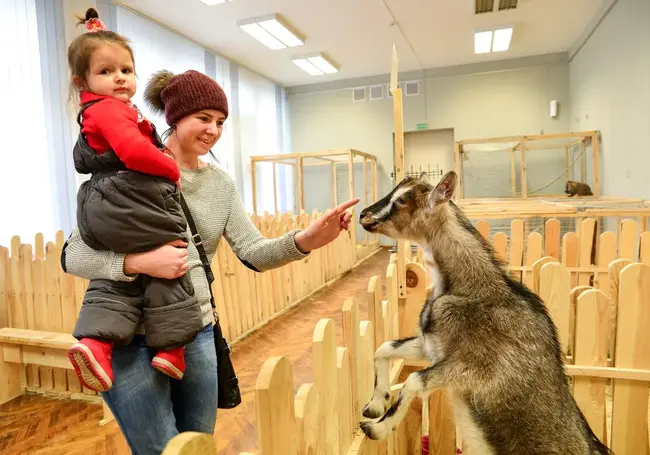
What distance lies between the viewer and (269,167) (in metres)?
10.8

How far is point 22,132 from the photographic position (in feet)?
17.1

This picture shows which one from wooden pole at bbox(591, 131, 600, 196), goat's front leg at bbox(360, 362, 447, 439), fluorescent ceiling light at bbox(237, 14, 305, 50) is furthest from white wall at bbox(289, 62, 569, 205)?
goat's front leg at bbox(360, 362, 447, 439)

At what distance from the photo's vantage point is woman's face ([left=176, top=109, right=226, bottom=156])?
142cm

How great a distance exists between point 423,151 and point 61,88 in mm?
8638

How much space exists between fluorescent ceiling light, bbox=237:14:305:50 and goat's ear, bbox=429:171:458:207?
680 centimetres

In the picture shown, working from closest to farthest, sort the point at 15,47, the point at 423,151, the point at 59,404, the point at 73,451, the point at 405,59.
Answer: the point at 73,451 → the point at 59,404 → the point at 15,47 → the point at 405,59 → the point at 423,151

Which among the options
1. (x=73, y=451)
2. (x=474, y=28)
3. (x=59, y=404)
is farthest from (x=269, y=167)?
(x=73, y=451)

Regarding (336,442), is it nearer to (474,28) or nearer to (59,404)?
(59,404)

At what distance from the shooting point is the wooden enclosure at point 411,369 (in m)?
0.96

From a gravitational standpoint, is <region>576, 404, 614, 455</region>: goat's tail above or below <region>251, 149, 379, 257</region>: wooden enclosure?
below

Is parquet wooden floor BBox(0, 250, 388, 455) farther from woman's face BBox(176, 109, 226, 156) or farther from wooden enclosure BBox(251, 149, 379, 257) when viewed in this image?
wooden enclosure BBox(251, 149, 379, 257)

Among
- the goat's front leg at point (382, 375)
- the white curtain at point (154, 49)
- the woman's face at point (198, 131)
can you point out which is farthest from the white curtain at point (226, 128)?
the goat's front leg at point (382, 375)

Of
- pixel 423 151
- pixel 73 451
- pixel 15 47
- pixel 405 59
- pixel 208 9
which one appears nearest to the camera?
pixel 73 451

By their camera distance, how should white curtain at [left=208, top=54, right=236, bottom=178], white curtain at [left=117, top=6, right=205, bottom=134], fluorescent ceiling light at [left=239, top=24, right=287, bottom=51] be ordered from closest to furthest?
white curtain at [left=117, top=6, right=205, bottom=134]
fluorescent ceiling light at [left=239, top=24, right=287, bottom=51]
white curtain at [left=208, top=54, right=236, bottom=178]
